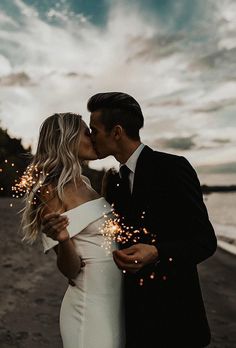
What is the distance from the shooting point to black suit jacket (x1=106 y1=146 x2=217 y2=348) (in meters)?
2.54

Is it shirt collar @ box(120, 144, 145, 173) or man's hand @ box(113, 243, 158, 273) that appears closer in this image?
man's hand @ box(113, 243, 158, 273)

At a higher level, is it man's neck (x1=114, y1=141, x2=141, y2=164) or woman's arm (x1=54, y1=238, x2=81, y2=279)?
man's neck (x1=114, y1=141, x2=141, y2=164)

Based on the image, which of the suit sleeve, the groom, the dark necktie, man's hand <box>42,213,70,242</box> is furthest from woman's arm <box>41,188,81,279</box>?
the suit sleeve

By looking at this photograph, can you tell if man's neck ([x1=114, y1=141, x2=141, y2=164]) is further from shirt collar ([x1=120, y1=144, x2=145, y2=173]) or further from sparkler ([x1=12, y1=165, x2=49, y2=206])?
sparkler ([x1=12, y1=165, x2=49, y2=206])

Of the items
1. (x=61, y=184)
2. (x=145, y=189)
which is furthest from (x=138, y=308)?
(x=61, y=184)

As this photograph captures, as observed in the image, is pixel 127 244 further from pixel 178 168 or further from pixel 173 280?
pixel 178 168

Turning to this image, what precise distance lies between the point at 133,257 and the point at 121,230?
486mm

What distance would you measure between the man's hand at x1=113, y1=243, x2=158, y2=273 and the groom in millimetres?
41

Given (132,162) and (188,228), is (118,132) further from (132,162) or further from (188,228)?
(188,228)

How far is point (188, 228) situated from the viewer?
2.56m

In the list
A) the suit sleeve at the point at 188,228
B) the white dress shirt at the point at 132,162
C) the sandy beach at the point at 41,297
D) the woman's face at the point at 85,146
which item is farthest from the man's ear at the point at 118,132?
the sandy beach at the point at 41,297

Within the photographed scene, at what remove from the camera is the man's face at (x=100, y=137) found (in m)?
2.98

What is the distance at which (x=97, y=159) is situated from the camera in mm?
3174

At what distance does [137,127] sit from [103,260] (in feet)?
2.91
